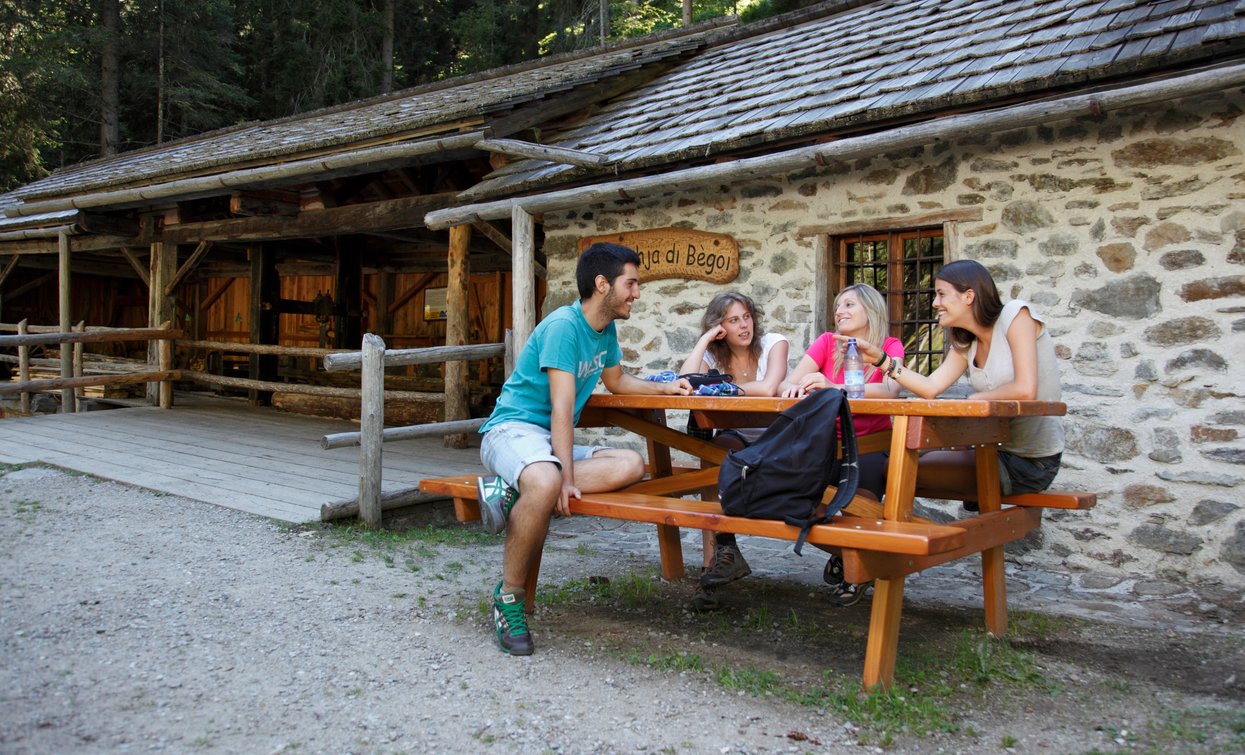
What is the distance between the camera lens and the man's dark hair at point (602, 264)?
3.43 m

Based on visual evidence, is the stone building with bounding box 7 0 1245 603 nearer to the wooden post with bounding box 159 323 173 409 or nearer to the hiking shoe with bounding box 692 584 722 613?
the hiking shoe with bounding box 692 584 722 613

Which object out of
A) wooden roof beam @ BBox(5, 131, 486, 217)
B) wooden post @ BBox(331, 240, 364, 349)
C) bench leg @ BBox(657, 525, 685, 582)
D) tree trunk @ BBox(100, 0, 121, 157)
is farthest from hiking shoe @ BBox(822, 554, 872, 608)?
tree trunk @ BBox(100, 0, 121, 157)

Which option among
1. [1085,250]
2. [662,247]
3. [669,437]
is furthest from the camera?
[662,247]

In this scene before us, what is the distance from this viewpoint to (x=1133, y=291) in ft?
14.8

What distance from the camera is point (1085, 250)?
15.3 ft

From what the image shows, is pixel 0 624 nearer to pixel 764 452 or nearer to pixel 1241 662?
pixel 764 452

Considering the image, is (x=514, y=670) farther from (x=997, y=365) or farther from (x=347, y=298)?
(x=347, y=298)

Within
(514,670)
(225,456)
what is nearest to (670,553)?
(514,670)

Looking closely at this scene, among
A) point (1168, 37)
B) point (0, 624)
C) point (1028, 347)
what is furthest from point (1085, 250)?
point (0, 624)

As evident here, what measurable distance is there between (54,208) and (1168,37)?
1091cm

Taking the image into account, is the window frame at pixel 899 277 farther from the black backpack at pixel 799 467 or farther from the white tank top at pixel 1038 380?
the black backpack at pixel 799 467

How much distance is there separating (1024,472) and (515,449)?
192 cm

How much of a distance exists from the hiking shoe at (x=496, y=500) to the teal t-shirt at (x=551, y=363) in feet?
0.95

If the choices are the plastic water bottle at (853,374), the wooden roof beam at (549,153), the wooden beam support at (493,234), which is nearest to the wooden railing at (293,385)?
the wooden beam support at (493,234)
